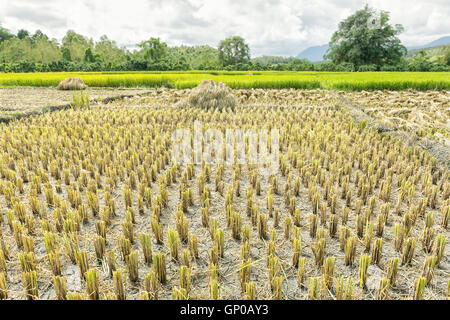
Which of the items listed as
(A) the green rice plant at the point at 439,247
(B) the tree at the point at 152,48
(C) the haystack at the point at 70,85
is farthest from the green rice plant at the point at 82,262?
(B) the tree at the point at 152,48

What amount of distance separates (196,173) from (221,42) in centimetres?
5767

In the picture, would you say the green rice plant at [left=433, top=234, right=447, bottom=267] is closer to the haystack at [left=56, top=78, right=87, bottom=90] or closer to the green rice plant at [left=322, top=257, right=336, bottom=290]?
the green rice plant at [left=322, top=257, right=336, bottom=290]

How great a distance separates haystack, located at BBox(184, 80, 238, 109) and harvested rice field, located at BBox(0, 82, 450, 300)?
232 cm

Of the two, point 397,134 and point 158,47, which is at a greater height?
point 158,47

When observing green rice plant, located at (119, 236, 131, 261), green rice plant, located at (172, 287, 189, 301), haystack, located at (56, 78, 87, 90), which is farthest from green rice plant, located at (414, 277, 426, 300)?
haystack, located at (56, 78, 87, 90)

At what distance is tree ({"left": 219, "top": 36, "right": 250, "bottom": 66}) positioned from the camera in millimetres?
56156

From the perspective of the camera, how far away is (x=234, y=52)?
185ft

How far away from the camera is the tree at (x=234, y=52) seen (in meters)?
56.2

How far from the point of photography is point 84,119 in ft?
21.8

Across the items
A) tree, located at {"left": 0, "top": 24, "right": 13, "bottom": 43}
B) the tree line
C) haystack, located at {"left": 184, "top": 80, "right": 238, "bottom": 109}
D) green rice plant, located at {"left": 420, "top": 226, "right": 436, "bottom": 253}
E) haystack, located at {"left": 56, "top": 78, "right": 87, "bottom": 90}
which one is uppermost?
tree, located at {"left": 0, "top": 24, "right": 13, "bottom": 43}

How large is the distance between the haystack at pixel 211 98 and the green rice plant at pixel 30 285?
22.0 feet

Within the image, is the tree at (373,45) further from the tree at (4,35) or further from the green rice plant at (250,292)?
the tree at (4,35)
